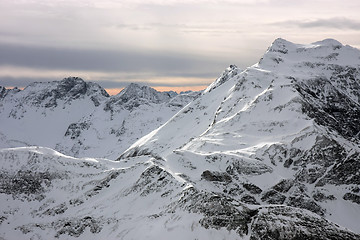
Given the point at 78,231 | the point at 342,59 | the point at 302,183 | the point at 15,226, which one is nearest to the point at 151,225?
the point at 78,231

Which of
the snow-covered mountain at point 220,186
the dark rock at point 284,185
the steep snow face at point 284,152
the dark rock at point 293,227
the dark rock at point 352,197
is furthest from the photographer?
the dark rock at point 352,197

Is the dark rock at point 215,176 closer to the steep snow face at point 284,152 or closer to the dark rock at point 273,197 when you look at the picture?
the steep snow face at point 284,152

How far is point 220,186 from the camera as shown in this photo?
310ft

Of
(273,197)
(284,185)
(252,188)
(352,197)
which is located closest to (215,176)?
(252,188)

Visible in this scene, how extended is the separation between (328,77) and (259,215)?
142m

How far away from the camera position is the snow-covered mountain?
192 feet

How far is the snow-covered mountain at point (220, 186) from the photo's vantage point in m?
58.6

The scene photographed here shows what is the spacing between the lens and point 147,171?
8862 cm

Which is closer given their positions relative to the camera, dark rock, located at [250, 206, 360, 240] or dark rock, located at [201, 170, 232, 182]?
dark rock, located at [250, 206, 360, 240]

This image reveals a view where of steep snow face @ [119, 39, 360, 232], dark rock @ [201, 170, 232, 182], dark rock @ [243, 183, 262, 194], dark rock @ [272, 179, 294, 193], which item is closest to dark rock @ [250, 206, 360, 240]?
steep snow face @ [119, 39, 360, 232]

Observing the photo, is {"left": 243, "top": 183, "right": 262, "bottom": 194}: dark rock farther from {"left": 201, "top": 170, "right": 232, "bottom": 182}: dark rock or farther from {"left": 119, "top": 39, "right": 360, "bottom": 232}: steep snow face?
{"left": 201, "top": 170, "right": 232, "bottom": 182}: dark rock

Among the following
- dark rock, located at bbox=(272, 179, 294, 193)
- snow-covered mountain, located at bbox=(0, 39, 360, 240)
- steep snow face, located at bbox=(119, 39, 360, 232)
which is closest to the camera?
snow-covered mountain, located at bbox=(0, 39, 360, 240)

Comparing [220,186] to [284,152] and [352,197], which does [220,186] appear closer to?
[284,152]

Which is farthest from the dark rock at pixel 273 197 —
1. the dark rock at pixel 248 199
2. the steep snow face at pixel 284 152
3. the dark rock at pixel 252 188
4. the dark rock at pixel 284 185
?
the dark rock at pixel 248 199
